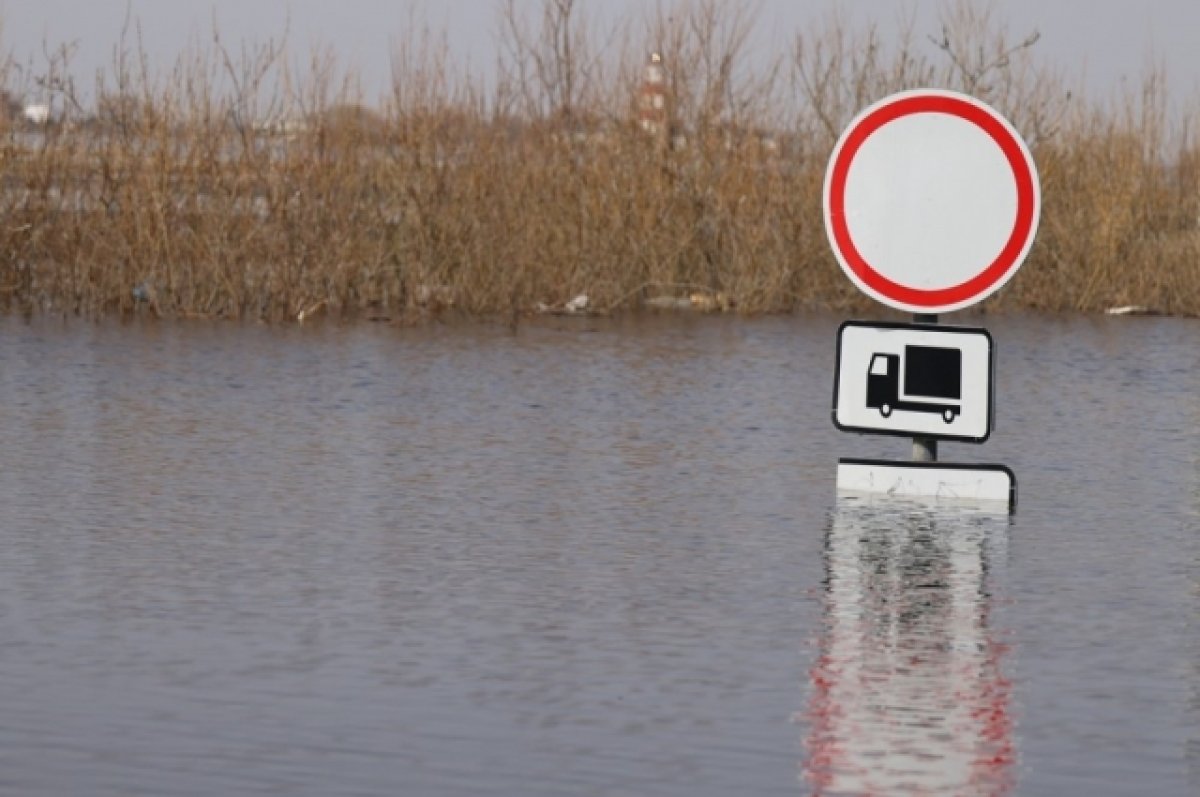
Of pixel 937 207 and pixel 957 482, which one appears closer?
pixel 937 207

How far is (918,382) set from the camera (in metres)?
8.70

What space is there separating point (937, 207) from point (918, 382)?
0.56 meters

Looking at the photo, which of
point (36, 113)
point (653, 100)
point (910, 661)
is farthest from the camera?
point (653, 100)

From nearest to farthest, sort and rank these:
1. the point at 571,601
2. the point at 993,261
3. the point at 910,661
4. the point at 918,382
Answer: the point at 910,661, the point at 571,601, the point at 993,261, the point at 918,382

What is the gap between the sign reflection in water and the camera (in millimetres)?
5086

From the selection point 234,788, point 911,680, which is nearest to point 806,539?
point 911,680

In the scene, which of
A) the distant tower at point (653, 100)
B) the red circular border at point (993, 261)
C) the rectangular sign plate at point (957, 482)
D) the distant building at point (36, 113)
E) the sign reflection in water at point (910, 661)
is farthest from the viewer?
the distant tower at point (653, 100)

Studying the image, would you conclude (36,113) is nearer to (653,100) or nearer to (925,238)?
(653,100)

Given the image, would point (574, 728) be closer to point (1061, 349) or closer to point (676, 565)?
point (676, 565)

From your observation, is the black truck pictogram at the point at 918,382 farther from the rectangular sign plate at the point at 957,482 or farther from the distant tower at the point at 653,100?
the distant tower at the point at 653,100

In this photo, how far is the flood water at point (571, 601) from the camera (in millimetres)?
5160

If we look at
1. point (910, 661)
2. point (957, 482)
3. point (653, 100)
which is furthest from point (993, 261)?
point (653, 100)

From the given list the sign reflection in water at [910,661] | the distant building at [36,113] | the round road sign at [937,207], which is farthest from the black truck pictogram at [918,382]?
the distant building at [36,113]

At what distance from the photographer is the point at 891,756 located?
519cm
